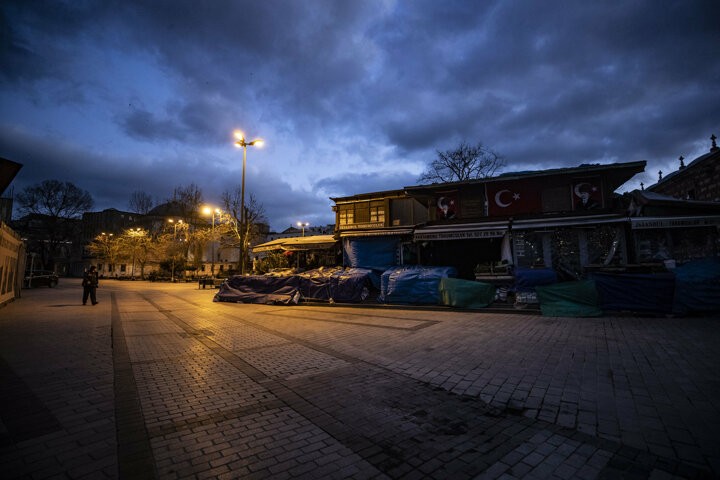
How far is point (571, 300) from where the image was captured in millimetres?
10258

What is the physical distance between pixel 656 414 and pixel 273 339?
6.86 metres

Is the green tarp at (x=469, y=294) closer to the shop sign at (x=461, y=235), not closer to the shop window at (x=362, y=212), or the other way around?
the shop sign at (x=461, y=235)

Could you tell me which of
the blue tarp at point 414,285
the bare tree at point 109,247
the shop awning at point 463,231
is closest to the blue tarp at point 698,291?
the shop awning at point 463,231

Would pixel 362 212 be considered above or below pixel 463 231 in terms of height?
above

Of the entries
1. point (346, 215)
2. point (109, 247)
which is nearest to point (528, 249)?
point (346, 215)

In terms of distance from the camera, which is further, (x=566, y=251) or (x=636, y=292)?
(x=566, y=251)

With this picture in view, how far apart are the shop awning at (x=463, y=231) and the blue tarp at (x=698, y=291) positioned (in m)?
6.23

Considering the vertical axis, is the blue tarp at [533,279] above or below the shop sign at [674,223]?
below

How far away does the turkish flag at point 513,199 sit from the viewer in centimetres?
1697

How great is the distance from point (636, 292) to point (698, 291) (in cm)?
144

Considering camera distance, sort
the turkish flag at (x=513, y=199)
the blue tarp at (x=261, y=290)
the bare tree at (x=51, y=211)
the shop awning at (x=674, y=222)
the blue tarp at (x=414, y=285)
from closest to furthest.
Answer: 1. the shop awning at (x=674, y=222)
2. the blue tarp at (x=414, y=285)
3. the blue tarp at (x=261, y=290)
4. the turkish flag at (x=513, y=199)
5. the bare tree at (x=51, y=211)

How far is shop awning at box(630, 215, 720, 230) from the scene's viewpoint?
11.9m

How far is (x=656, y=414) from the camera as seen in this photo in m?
3.42

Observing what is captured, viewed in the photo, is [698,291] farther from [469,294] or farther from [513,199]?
[513,199]
